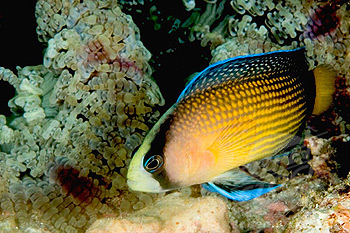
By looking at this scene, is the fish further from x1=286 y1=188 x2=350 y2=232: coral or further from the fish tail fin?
x1=286 y1=188 x2=350 y2=232: coral

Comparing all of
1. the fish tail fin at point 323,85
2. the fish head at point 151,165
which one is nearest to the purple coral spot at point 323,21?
the fish tail fin at point 323,85

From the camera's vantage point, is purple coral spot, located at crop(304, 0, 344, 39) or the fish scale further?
purple coral spot, located at crop(304, 0, 344, 39)

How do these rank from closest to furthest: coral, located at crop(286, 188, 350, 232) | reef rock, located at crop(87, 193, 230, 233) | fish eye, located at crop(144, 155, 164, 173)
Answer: coral, located at crop(286, 188, 350, 232) < fish eye, located at crop(144, 155, 164, 173) < reef rock, located at crop(87, 193, 230, 233)

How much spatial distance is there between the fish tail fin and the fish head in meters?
1.25

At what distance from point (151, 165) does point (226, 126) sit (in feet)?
1.73

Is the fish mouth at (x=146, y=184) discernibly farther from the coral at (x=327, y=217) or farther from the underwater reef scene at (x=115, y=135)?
the coral at (x=327, y=217)

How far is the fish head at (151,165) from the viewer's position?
181cm

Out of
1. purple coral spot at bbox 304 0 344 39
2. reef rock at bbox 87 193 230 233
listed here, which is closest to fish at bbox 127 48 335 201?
reef rock at bbox 87 193 230 233

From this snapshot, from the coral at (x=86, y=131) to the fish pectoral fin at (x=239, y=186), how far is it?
79 cm

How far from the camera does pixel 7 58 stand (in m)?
4.32

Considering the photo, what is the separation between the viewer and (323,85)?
2.38 meters

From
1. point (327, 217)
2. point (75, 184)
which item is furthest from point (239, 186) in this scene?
point (75, 184)

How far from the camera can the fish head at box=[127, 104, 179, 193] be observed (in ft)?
5.93

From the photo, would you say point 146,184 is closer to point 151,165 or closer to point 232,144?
point 151,165
